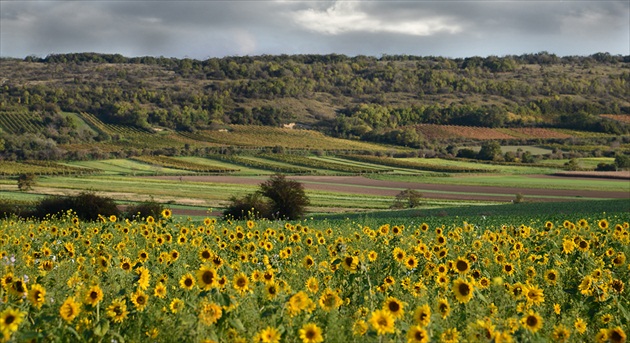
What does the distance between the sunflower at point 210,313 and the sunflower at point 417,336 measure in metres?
1.49

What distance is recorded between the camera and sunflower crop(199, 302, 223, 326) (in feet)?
17.1

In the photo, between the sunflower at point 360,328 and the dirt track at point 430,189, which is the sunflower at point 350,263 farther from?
the dirt track at point 430,189

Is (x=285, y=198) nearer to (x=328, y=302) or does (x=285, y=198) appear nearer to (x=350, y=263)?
(x=350, y=263)

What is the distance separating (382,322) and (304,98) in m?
164

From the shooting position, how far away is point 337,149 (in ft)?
348

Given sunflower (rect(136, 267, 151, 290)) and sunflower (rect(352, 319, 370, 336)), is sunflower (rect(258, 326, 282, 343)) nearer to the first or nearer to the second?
sunflower (rect(352, 319, 370, 336))

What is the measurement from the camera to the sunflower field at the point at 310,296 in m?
5.27

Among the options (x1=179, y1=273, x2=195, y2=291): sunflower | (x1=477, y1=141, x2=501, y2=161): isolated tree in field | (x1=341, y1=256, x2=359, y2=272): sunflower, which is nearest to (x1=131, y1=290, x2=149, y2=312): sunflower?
(x1=179, y1=273, x2=195, y2=291): sunflower

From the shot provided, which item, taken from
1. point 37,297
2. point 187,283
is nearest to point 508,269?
point 187,283

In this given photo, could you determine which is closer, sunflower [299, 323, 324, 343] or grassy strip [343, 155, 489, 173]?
sunflower [299, 323, 324, 343]

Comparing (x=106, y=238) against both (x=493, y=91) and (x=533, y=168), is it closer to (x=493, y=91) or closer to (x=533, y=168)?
(x=533, y=168)

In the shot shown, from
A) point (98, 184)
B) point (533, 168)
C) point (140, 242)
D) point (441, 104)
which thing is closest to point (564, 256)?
point (140, 242)

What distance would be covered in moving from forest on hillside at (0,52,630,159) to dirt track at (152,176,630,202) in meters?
45.2

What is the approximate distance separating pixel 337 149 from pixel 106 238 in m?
94.8
